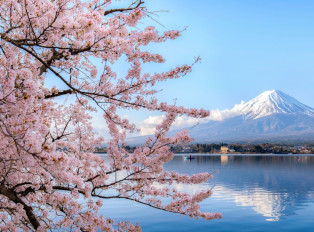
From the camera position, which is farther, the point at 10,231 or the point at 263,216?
the point at 263,216

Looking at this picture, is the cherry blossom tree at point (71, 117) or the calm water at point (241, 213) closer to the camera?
the cherry blossom tree at point (71, 117)

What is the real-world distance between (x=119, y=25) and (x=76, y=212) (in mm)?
2467

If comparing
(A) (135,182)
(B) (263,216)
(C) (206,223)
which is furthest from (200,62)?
(B) (263,216)

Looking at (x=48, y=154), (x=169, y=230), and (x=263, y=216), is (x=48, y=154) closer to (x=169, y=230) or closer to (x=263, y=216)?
(x=169, y=230)

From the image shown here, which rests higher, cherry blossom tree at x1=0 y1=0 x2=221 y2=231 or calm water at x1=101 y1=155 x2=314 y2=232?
cherry blossom tree at x1=0 y1=0 x2=221 y2=231

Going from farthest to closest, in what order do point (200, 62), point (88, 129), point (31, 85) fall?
point (88, 129) → point (200, 62) → point (31, 85)

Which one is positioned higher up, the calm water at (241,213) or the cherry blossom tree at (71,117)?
the cherry blossom tree at (71,117)

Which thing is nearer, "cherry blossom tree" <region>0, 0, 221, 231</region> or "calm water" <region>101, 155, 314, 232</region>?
"cherry blossom tree" <region>0, 0, 221, 231</region>

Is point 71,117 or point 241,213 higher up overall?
point 71,117

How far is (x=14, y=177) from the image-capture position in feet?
16.5

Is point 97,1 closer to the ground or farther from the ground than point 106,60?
farther from the ground

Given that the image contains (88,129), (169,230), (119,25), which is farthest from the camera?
(169,230)

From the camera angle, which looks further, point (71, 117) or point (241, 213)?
point (241, 213)

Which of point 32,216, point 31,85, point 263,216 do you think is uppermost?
point 31,85
